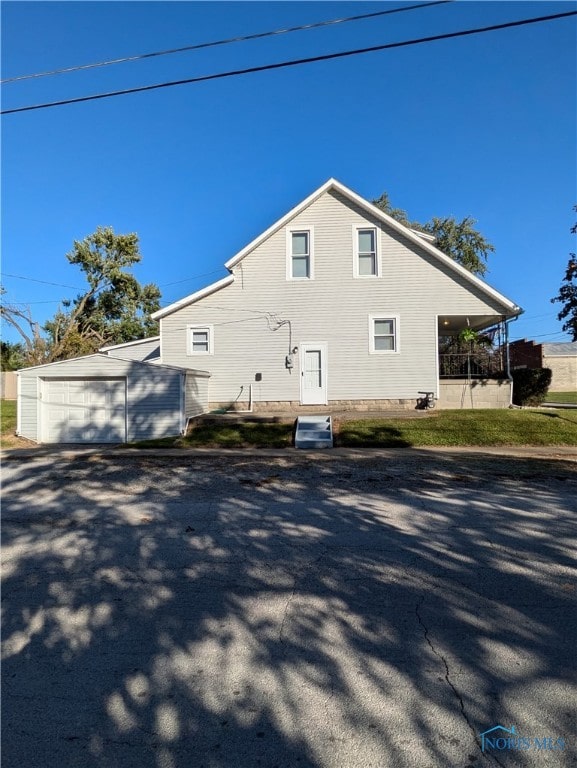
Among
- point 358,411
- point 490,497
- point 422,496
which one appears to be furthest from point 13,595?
point 358,411

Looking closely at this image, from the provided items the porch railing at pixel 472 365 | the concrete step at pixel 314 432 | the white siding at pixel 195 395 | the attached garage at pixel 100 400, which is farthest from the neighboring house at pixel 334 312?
the attached garage at pixel 100 400

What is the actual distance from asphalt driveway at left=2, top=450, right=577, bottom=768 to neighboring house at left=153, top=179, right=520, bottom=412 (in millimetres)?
12143

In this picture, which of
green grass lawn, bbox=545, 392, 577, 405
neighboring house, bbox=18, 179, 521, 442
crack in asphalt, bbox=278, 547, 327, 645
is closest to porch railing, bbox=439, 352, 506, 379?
neighboring house, bbox=18, 179, 521, 442

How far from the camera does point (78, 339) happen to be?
3431cm

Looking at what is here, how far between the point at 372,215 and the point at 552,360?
31110mm

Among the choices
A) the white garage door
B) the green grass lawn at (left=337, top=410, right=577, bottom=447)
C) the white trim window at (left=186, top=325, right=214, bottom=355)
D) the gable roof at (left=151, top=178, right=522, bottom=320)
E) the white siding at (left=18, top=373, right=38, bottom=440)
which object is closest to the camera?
the green grass lawn at (left=337, top=410, right=577, bottom=447)

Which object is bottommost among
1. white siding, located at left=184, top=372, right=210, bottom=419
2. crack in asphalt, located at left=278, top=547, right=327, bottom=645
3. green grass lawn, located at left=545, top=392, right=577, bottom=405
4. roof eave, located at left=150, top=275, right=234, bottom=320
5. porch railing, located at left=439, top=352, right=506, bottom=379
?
crack in asphalt, located at left=278, top=547, right=327, bottom=645

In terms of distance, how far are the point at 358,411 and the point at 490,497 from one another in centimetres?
1117

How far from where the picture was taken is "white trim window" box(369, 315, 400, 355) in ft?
61.9

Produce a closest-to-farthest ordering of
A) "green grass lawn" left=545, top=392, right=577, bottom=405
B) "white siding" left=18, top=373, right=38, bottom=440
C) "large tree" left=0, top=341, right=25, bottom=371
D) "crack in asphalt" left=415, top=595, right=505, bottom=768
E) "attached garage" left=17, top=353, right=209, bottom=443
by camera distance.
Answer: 1. "crack in asphalt" left=415, top=595, right=505, bottom=768
2. "attached garage" left=17, top=353, right=209, bottom=443
3. "white siding" left=18, top=373, right=38, bottom=440
4. "green grass lawn" left=545, top=392, right=577, bottom=405
5. "large tree" left=0, top=341, right=25, bottom=371

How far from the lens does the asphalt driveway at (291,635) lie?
2465mm

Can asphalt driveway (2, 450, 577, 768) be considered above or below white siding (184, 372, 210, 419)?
below

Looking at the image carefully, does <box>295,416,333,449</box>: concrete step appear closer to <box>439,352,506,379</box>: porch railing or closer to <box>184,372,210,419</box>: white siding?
<box>184,372,210,419</box>: white siding

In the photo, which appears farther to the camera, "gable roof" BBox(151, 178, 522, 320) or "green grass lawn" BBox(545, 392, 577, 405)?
"green grass lawn" BBox(545, 392, 577, 405)
